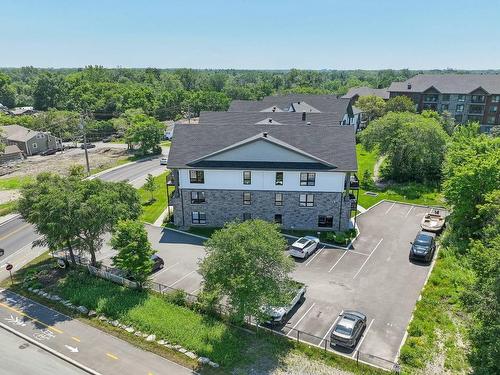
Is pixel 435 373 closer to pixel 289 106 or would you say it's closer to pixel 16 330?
pixel 16 330

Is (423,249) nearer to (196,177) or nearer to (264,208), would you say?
(264,208)

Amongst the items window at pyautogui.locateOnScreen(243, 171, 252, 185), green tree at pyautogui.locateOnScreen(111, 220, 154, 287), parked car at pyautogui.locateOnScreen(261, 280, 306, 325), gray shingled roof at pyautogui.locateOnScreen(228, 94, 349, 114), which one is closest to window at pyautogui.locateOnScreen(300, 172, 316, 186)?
window at pyautogui.locateOnScreen(243, 171, 252, 185)

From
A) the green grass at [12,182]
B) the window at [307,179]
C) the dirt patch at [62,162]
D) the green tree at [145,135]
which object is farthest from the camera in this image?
the green tree at [145,135]

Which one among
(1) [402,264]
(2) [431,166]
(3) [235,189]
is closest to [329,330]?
→ (1) [402,264]

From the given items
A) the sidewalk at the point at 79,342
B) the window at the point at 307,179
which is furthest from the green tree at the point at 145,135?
the sidewalk at the point at 79,342

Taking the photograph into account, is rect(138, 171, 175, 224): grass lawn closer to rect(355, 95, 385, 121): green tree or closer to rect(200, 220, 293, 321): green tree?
rect(200, 220, 293, 321): green tree

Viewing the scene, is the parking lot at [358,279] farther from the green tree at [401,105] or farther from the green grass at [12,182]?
the green tree at [401,105]

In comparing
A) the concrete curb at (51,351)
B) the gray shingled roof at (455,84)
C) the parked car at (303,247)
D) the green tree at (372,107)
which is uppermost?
the gray shingled roof at (455,84)
